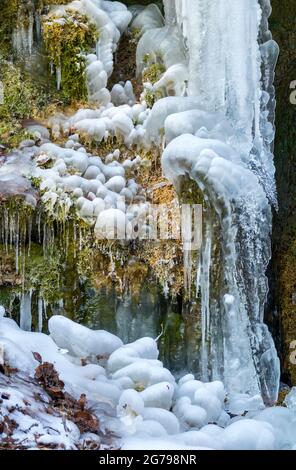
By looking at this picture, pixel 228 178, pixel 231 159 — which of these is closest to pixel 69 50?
pixel 231 159

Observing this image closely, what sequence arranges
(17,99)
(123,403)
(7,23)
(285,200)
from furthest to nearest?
(285,200) → (7,23) → (17,99) → (123,403)

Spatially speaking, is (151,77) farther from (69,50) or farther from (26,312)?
(26,312)

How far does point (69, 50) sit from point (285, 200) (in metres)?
2.43

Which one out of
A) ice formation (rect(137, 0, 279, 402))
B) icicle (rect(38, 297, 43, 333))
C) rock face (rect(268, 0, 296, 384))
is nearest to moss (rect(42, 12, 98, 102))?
ice formation (rect(137, 0, 279, 402))

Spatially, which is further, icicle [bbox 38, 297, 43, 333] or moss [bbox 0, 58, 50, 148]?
moss [bbox 0, 58, 50, 148]

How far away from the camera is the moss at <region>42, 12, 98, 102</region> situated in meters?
6.34

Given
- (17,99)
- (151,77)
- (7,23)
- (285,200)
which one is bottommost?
(285,200)

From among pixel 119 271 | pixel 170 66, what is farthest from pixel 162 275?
pixel 170 66

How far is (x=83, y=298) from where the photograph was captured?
5.36 m

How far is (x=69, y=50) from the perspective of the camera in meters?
6.35

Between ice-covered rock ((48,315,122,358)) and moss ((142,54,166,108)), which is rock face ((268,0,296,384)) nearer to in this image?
moss ((142,54,166,108))

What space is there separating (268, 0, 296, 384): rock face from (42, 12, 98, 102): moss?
1913mm

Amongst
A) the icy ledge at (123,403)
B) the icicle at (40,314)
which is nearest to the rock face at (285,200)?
the icy ledge at (123,403)
